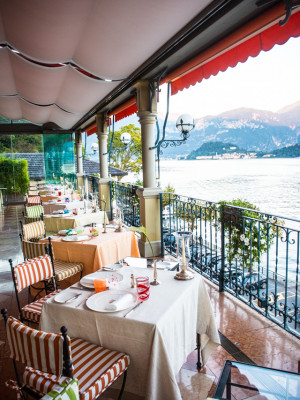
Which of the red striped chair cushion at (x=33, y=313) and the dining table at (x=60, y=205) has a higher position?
the dining table at (x=60, y=205)

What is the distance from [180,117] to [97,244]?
2.53m

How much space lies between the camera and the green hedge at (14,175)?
1177 cm

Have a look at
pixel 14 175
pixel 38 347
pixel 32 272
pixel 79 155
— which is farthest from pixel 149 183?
pixel 14 175

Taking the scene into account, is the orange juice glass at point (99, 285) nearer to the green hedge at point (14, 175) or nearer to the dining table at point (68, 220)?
the dining table at point (68, 220)

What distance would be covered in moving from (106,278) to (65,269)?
115 centimetres

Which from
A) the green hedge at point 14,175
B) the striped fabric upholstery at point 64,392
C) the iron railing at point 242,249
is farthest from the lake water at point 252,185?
the striped fabric upholstery at point 64,392

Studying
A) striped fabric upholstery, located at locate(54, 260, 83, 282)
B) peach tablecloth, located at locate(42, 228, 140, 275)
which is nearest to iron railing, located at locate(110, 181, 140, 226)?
peach tablecloth, located at locate(42, 228, 140, 275)

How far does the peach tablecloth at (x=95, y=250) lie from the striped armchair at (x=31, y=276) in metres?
0.70

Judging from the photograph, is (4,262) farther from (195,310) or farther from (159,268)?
(195,310)

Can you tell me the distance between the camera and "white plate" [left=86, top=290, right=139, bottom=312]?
67.1 inches

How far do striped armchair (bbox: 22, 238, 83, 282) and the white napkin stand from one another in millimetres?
1116

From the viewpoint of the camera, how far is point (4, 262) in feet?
15.1

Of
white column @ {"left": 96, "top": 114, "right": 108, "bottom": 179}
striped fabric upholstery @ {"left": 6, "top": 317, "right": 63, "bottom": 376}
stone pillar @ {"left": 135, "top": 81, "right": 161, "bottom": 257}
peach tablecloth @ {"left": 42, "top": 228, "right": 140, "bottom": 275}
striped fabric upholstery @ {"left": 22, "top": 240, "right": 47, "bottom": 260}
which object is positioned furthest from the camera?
white column @ {"left": 96, "top": 114, "right": 108, "bottom": 179}

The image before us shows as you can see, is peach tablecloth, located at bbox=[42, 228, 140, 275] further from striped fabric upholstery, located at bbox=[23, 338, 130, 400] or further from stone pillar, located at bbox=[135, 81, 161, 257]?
striped fabric upholstery, located at bbox=[23, 338, 130, 400]
